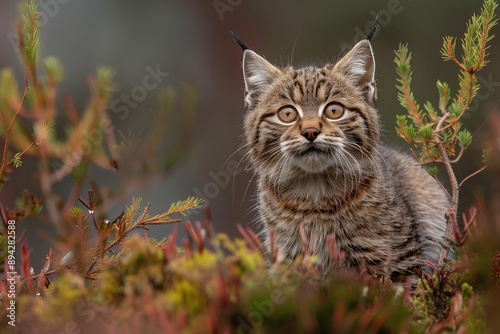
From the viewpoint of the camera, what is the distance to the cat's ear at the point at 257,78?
4141 mm

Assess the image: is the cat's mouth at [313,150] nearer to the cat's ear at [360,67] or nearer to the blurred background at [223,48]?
the cat's ear at [360,67]

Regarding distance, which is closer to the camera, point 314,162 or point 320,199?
point 314,162

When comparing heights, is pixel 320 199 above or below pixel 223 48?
below

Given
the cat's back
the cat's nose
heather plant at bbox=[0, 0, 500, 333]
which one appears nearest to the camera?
heather plant at bbox=[0, 0, 500, 333]

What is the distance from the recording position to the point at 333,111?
3.82m

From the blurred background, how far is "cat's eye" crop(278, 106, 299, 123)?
14.6 feet

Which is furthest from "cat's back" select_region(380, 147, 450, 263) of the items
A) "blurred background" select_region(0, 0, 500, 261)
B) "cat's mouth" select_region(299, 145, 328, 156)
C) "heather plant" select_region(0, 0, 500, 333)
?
"blurred background" select_region(0, 0, 500, 261)

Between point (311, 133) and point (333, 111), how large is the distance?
326 mm

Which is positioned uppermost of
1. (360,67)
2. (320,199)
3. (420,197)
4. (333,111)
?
(360,67)

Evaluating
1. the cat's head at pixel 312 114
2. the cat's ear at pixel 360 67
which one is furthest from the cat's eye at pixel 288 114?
the cat's ear at pixel 360 67

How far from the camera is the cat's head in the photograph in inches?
143

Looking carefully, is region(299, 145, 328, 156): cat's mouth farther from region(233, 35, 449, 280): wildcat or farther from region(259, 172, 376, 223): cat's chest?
region(259, 172, 376, 223): cat's chest

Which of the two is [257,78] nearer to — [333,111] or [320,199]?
[333,111]

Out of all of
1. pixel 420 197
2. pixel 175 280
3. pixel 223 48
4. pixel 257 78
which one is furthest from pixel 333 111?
pixel 223 48
